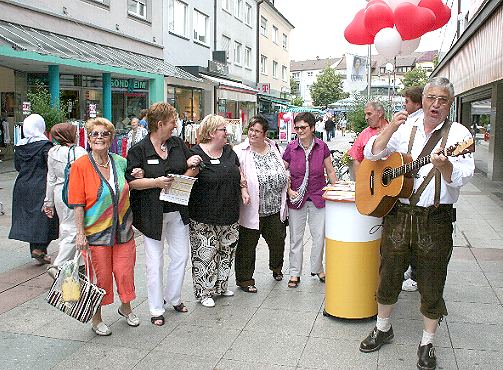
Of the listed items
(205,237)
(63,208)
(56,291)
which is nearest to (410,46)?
(205,237)

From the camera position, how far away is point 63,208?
521 centimetres

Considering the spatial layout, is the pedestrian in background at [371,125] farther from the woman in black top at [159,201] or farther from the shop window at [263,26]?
the shop window at [263,26]

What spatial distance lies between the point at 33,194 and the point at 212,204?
234cm

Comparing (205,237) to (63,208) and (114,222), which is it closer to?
(114,222)

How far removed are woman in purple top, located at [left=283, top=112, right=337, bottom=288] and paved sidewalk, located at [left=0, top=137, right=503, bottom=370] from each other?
0.34 m

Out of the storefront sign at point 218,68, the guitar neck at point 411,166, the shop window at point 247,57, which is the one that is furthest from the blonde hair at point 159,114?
the shop window at point 247,57

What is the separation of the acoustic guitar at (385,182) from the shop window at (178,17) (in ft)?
69.7

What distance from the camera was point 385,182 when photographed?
3785 mm

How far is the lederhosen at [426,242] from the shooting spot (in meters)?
3.71

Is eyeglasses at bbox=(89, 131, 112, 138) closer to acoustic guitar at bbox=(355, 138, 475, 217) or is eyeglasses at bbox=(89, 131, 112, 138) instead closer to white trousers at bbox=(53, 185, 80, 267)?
white trousers at bbox=(53, 185, 80, 267)

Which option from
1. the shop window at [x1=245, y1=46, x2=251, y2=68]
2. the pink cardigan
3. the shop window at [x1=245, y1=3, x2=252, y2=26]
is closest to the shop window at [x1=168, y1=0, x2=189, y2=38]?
the shop window at [x1=245, y1=46, x2=251, y2=68]

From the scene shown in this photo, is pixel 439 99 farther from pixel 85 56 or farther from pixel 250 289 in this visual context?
pixel 85 56

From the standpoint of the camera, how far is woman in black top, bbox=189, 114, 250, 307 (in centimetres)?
493

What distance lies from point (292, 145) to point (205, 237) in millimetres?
1332
